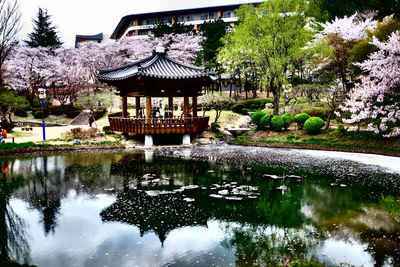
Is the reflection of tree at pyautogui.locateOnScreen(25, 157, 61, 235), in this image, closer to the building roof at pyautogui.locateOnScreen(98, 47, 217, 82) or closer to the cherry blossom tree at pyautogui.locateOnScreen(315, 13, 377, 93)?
the building roof at pyautogui.locateOnScreen(98, 47, 217, 82)

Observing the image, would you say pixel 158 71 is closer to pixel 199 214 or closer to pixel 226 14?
pixel 199 214

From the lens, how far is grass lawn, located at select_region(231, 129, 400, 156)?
680 inches

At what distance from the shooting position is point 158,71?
20609 millimetres

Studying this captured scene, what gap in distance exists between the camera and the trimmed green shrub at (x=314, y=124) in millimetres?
20487

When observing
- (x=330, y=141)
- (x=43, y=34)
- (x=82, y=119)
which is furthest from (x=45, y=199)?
(x=43, y=34)

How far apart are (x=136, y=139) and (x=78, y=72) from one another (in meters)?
30.5

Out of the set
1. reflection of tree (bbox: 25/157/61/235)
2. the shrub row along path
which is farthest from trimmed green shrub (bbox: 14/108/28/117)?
reflection of tree (bbox: 25/157/61/235)

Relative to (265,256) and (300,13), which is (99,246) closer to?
(265,256)

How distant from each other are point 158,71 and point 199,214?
1439cm

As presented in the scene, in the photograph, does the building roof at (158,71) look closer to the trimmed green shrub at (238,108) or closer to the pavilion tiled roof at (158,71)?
the pavilion tiled roof at (158,71)

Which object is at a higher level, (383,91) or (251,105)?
(383,91)

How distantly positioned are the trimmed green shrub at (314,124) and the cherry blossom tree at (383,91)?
8.68ft

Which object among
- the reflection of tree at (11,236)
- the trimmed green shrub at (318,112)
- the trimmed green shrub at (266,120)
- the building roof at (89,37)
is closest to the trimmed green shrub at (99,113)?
the trimmed green shrub at (266,120)

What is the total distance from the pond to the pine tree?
43.1m
